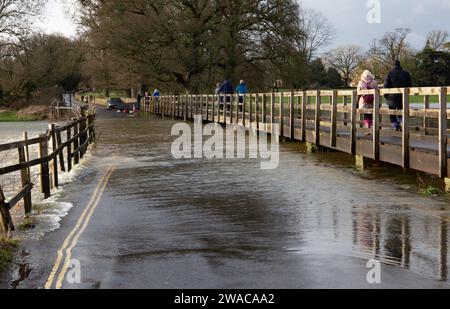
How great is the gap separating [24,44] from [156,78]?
36.4 ft

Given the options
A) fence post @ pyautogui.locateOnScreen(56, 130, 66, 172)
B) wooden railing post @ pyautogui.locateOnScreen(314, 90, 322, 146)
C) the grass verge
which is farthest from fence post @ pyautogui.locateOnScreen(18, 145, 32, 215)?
the grass verge

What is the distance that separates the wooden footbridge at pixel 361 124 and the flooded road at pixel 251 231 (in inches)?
24.2

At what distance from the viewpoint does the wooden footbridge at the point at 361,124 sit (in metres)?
11.3

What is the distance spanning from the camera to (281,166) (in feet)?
53.4

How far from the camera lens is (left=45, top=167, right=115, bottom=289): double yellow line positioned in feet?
22.2

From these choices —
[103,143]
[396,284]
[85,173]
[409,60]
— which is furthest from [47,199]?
[409,60]

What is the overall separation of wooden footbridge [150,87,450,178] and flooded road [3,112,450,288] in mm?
615

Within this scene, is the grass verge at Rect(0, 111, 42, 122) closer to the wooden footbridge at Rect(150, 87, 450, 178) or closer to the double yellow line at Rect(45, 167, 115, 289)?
the wooden footbridge at Rect(150, 87, 450, 178)

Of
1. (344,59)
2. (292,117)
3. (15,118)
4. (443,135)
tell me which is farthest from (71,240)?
(344,59)

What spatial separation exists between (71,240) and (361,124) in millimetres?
10352

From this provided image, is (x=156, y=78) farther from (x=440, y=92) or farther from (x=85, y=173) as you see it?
(x=440, y=92)

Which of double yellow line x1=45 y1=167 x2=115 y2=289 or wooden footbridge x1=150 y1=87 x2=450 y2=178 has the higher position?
wooden footbridge x1=150 y1=87 x2=450 y2=178

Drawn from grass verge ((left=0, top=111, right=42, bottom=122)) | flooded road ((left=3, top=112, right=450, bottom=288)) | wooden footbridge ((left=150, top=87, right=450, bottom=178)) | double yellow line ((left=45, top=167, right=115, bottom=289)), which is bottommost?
double yellow line ((left=45, top=167, right=115, bottom=289))

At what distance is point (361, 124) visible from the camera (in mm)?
17281
